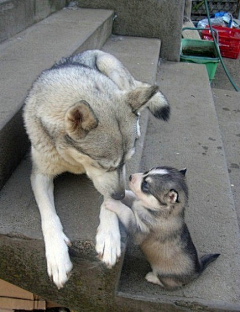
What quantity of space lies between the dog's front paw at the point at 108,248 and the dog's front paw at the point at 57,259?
202 millimetres

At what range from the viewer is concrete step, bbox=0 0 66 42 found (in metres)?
4.22

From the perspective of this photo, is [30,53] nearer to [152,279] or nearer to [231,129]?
[152,279]

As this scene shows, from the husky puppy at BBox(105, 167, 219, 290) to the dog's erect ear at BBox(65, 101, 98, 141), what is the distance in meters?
0.52

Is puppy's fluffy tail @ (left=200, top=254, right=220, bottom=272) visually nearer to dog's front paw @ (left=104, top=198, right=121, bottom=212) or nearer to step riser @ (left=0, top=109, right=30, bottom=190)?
dog's front paw @ (left=104, top=198, right=121, bottom=212)

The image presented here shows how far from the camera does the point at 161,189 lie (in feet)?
7.99

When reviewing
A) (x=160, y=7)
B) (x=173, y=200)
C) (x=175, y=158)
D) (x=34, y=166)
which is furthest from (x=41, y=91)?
(x=160, y=7)

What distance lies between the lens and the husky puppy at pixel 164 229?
237cm

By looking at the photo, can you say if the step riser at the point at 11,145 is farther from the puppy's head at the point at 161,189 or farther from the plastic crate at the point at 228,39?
the plastic crate at the point at 228,39

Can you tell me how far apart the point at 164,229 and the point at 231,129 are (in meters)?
3.28

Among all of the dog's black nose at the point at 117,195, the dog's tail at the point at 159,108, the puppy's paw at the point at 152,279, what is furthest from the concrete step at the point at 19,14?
the puppy's paw at the point at 152,279

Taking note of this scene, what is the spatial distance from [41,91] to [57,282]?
1307 millimetres

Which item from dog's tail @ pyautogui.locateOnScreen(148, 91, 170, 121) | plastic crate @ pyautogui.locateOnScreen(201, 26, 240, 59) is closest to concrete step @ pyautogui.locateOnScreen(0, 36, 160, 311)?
dog's tail @ pyautogui.locateOnScreen(148, 91, 170, 121)

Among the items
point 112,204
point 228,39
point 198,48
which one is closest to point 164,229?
point 112,204

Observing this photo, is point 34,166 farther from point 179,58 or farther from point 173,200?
point 179,58
